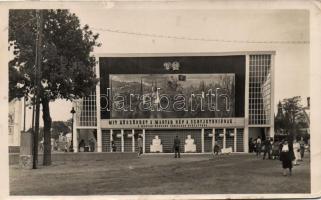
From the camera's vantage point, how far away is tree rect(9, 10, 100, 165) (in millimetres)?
6941

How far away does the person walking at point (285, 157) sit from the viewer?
706 cm

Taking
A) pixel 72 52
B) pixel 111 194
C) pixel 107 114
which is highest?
pixel 72 52

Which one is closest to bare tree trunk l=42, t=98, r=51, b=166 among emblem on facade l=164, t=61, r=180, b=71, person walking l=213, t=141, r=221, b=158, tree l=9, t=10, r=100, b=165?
tree l=9, t=10, r=100, b=165

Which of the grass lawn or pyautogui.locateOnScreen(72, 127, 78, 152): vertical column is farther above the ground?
pyautogui.locateOnScreen(72, 127, 78, 152): vertical column

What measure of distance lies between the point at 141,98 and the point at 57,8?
0.92 m

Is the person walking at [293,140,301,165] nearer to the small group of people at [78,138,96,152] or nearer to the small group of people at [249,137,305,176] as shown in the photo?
the small group of people at [249,137,305,176]

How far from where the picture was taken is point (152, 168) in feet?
23.3

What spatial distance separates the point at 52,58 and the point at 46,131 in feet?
1.83

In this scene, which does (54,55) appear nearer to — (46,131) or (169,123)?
(46,131)

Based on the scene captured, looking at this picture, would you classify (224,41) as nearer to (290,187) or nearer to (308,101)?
(308,101)

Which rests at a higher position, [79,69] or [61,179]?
[79,69]

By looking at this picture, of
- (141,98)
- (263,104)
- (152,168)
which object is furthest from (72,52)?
(263,104)

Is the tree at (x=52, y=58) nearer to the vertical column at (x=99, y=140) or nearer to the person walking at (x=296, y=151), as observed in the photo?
the vertical column at (x=99, y=140)

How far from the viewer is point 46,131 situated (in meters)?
7.09
